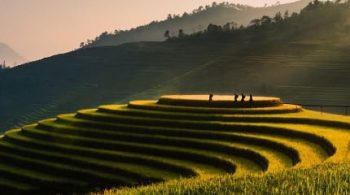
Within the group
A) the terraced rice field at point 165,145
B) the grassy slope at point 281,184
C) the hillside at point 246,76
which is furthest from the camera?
the hillside at point 246,76

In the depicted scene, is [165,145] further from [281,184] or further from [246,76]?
[246,76]

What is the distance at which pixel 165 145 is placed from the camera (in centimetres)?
3341

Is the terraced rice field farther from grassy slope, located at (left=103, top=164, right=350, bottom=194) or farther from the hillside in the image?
the hillside

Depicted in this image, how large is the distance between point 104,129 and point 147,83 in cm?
14275

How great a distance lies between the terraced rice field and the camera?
90.3 ft

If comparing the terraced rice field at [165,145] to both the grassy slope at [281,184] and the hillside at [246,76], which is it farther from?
the hillside at [246,76]

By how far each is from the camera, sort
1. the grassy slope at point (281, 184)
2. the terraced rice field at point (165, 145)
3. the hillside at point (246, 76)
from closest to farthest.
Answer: the grassy slope at point (281, 184) < the terraced rice field at point (165, 145) < the hillside at point (246, 76)

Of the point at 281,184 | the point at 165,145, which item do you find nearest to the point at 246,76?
the point at 165,145

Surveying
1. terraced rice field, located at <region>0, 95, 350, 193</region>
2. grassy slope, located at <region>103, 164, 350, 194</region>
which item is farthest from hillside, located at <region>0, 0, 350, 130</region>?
grassy slope, located at <region>103, 164, 350, 194</region>

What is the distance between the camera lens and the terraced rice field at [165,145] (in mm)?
27516

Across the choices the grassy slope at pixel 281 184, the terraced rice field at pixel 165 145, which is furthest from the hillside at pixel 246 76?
the grassy slope at pixel 281 184

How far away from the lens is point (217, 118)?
36344 millimetres

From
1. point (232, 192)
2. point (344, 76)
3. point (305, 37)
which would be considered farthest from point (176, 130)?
point (305, 37)

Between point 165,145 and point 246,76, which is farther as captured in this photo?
point 246,76
